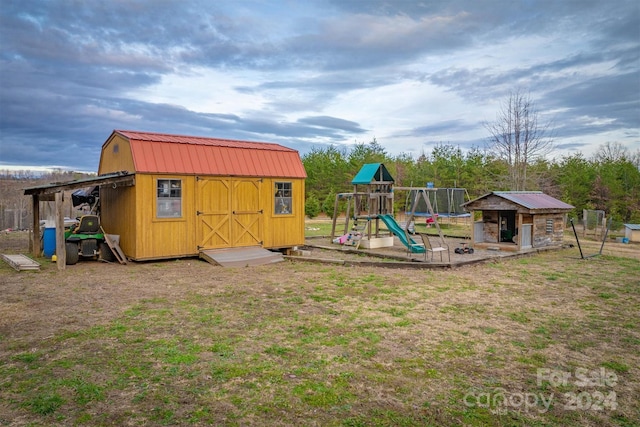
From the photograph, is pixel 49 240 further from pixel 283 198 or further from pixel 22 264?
pixel 283 198

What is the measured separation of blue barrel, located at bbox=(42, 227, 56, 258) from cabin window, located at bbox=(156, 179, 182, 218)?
3114 millimetres

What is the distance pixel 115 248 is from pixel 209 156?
353cm

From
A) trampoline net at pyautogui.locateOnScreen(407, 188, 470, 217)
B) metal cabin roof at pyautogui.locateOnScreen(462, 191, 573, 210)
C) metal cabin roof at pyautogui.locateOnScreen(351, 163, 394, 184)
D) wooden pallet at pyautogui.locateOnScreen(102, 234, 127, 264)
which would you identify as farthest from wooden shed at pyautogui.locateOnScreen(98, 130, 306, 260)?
trampoline net at pyautogui.locateOnScreen(407, 188, 470, 217)

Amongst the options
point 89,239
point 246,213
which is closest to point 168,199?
point 246,213

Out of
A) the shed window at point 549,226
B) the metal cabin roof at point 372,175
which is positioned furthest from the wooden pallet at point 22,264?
the shed window at point 549,226

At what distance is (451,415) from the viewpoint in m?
3.62

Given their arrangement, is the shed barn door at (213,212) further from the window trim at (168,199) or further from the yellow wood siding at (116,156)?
the yellow wood siding at (116,156)

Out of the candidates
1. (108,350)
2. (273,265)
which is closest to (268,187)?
(273,265)

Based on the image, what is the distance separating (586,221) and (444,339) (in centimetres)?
1706

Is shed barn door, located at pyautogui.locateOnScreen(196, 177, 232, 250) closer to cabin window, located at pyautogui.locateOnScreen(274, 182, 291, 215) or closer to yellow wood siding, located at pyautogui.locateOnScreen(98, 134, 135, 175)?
cabin window, located at pyautogui.locateOnScreen(274, 182, 291, 215)

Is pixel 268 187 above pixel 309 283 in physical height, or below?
above

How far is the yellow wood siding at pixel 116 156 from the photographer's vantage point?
37.2 feet

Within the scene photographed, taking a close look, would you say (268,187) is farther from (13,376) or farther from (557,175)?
(557,175)

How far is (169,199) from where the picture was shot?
37.3 feet
